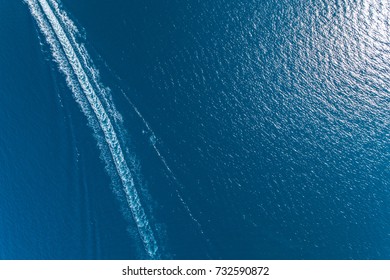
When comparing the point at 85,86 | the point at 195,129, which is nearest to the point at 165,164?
the point at 195,129

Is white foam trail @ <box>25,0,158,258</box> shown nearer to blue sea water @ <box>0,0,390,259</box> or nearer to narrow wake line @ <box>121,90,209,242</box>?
blue sea water @ <box>0,0,390,259</box>

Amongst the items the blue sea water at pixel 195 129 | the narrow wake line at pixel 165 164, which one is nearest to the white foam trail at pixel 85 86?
the blue sea water at pixel 195 129

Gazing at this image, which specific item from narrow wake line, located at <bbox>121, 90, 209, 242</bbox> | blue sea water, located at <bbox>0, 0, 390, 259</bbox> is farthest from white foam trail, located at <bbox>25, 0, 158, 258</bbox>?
narrow wake line, located at <bbox>121, 90, 209, 242</bbox>

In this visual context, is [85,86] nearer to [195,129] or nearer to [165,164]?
[165,164]

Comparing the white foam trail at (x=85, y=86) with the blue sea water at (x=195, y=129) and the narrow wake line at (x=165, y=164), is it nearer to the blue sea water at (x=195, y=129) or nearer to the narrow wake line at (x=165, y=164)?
the blue sea water at (x=195, y=129)
